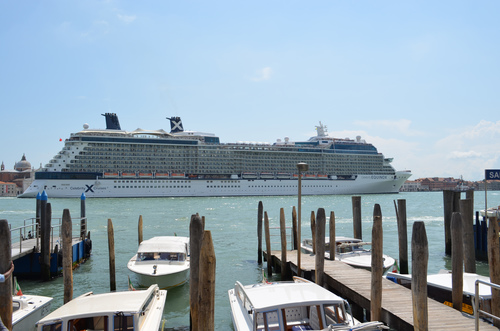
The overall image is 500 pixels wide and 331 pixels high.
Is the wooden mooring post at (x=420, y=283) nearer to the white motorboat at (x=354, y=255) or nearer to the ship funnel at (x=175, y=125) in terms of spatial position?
the white motorboat at (x=354, y=255)

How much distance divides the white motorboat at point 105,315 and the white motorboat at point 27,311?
38.0 inches

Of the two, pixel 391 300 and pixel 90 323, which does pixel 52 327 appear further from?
pixel 391 300

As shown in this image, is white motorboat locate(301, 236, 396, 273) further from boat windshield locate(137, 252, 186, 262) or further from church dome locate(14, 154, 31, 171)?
church dome locate(14, 154, 31, 171)

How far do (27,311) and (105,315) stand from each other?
208 cm

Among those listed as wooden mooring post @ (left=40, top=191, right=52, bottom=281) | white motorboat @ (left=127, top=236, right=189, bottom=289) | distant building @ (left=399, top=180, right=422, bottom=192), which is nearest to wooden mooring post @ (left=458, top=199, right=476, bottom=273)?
white motorboat @ (left=127, top=236, right=189, bottom=289)

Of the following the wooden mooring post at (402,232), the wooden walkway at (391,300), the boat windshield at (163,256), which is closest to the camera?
the wooden walkway at (391,300)

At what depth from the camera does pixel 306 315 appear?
6648mm

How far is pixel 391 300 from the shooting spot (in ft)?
23.5

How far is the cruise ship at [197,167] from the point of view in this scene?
5525 cm

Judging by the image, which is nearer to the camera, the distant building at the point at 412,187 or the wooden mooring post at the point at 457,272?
the wooden mooring post at the point at 457,272

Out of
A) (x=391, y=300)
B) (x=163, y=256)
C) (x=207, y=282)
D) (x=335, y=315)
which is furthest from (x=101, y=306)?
(x=163, y=256)

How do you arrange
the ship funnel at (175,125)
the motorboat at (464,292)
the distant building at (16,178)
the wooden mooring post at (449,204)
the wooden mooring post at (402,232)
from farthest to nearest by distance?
1. the distant building at (16,178)
2. the ship funnel at (175,125)
3. the wooden mooring post at (449,204)
4. the wooden mooring post at (402,232)
5. the motorboat at (464,292)

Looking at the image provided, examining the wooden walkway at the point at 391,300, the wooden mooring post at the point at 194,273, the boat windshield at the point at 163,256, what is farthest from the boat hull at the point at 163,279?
the wooden mooring post at the point at 194,273

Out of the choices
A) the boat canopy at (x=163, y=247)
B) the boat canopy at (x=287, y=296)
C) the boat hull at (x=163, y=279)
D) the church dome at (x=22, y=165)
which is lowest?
the boat hull at (x=163, y=279)
